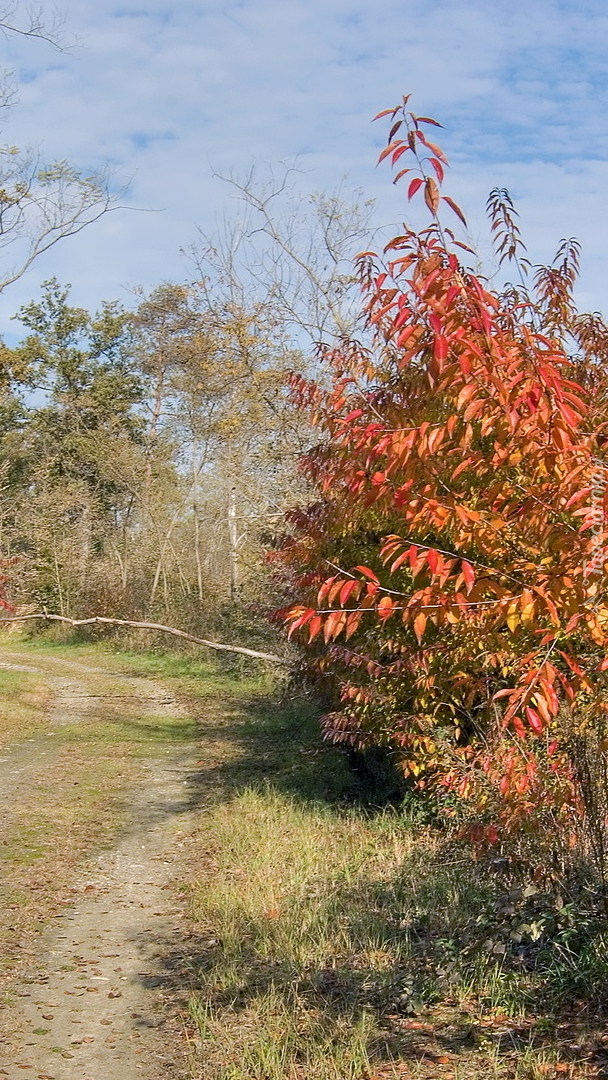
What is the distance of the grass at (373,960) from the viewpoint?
15.5 feet

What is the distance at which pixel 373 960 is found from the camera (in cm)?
589

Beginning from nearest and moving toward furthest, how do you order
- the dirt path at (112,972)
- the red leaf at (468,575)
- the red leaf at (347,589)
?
the red leaf at (468,575) < the red leaf at (347,589) < the dirt path at (112,972)

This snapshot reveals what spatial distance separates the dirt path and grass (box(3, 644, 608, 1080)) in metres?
0.19

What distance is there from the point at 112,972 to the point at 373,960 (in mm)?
1604

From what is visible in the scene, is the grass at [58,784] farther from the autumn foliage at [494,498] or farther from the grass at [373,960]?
the autumn foliage at [494,498]

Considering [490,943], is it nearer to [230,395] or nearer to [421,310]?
[421,310]

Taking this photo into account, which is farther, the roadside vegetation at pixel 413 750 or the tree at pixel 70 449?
the tree at pixel 70 449

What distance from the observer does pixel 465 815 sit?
7.67 metres

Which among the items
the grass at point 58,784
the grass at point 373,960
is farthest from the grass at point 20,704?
the grass at point 373,960

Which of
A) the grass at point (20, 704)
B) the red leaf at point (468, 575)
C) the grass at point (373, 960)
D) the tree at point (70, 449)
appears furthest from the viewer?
the tree at point (70, 449)

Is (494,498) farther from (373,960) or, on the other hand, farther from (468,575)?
(373,960)

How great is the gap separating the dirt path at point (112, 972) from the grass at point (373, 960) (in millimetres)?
194

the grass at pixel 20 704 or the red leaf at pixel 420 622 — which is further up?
the red leaf at pixel 420 622

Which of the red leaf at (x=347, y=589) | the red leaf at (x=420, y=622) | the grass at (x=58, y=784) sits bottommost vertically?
the grass at (x=58, y=784)
